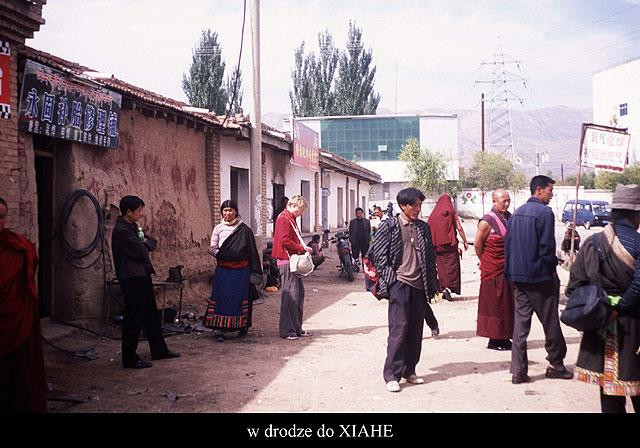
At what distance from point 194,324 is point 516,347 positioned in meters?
4.58

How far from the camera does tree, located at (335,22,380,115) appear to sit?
48.1 m

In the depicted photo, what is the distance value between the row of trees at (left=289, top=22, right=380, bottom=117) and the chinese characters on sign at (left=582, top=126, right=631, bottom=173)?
40497 mm

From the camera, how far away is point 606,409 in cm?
410

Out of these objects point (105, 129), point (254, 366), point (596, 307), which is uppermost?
point (105, 129)

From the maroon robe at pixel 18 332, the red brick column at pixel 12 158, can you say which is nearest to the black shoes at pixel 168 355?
the red brick column at pixel 12 158

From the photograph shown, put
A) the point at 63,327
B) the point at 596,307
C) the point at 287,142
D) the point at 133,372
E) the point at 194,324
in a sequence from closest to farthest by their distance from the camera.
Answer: the point at 596,307 < the point at 133,372 < the point at 63,327 < the point at 194,324 < the point at 287,142

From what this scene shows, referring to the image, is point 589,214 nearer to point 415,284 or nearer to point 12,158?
point 415,284

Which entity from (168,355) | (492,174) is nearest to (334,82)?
(492,174)

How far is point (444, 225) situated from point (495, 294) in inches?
126

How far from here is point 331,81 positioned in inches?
1914

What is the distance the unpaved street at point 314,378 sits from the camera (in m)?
5.04

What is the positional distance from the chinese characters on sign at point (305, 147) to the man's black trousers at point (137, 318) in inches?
333
